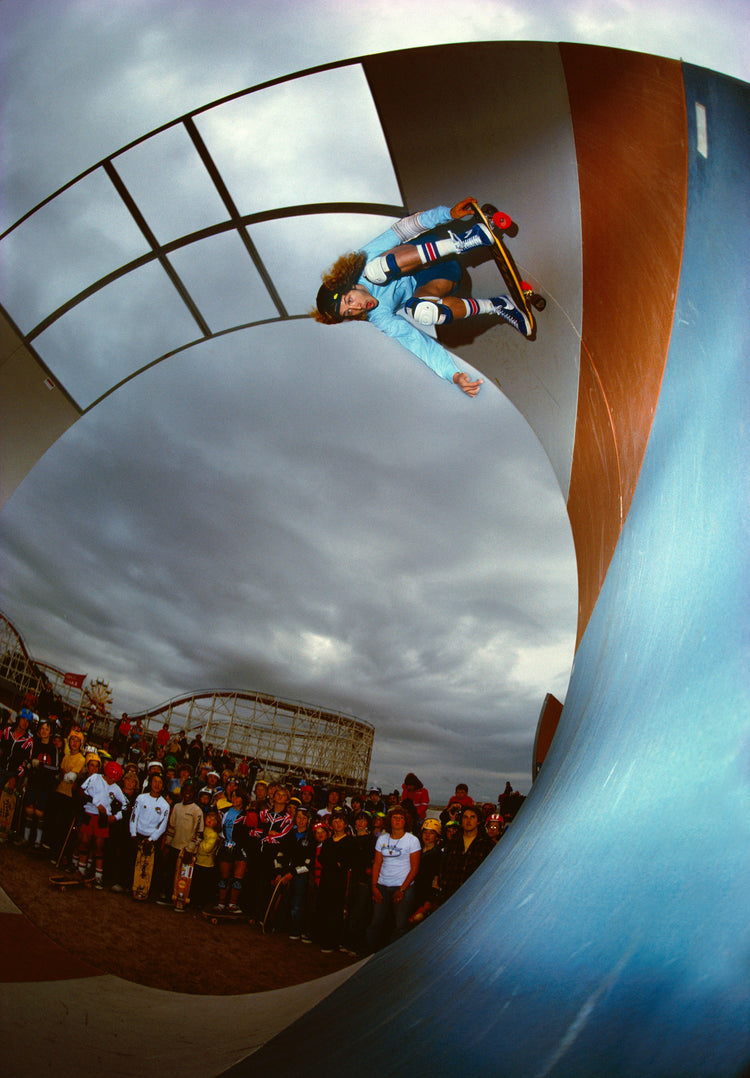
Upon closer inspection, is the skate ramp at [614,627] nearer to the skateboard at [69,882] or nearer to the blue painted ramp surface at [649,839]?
the blue painted ramp surface at [649,839]

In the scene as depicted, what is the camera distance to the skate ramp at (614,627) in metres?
1.09

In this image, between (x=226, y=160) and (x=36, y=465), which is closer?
(x=226, y=160)

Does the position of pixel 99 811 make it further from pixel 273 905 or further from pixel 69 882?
pixel 273 905

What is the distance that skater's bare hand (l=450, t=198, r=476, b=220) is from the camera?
99.7 inches

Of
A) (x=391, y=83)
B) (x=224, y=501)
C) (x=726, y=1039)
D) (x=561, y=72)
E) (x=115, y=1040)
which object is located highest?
(x=391, y=83)

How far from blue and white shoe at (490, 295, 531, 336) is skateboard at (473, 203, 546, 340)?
0.02 m

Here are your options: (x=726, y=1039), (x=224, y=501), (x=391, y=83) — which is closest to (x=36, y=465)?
(x=224, y=501)

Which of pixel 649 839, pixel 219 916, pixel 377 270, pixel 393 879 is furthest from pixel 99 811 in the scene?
pixel 377 270

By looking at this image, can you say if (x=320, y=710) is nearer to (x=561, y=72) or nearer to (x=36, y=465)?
(x=36, y=465)

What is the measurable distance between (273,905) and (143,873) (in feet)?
1.75

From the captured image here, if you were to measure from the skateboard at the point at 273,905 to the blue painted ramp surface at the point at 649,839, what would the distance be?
421 millimetres

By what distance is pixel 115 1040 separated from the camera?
1.50m

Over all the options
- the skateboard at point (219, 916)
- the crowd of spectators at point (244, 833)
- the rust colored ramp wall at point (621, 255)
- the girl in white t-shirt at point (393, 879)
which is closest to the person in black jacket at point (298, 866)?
the crowd of spectators at point (244, 833)

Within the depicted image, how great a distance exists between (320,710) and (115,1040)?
5.04 ft
